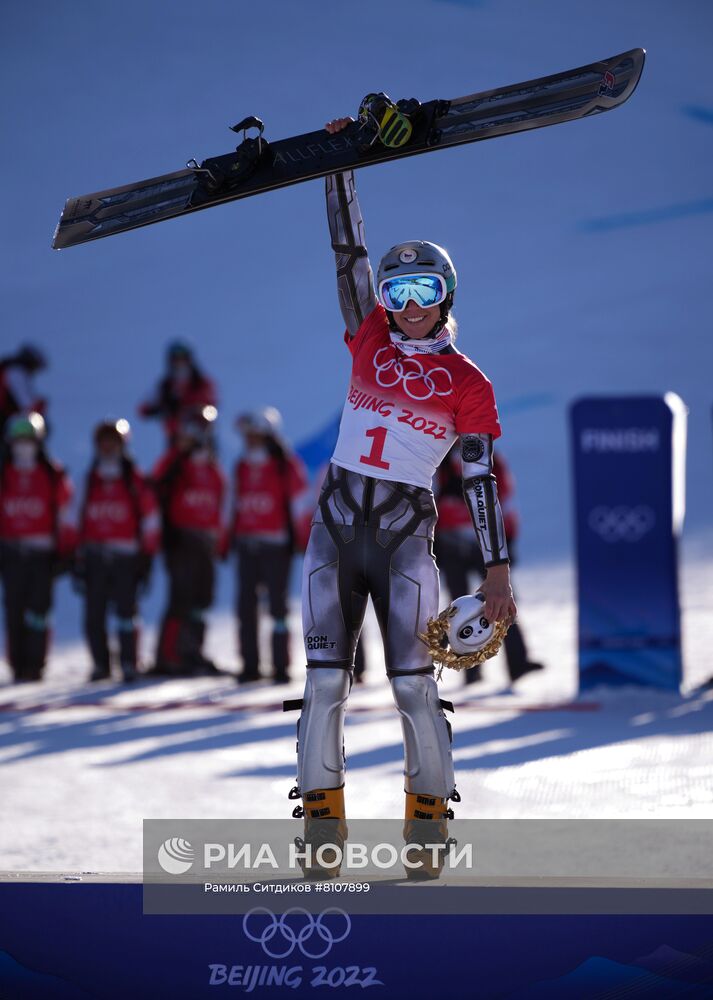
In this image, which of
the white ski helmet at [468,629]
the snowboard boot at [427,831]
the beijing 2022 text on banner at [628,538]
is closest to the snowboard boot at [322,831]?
the snowboard boot at [427,831]

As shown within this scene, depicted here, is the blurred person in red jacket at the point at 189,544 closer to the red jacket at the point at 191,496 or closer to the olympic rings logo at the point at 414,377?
the red jacket at the point at 191,496

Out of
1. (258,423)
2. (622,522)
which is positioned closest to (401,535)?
(622,522)

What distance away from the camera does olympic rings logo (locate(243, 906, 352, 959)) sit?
3186 mm

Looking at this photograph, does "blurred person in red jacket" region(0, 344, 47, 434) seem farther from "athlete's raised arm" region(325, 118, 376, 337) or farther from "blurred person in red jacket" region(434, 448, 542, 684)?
"athlete's raised arm" region(325, 118, 376, 337)

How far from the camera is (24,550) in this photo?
32.8 feet

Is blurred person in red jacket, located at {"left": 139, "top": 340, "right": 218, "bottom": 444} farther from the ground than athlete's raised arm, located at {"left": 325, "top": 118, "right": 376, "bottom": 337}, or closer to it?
farther from the ground

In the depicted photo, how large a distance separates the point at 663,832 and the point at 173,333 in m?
24.1

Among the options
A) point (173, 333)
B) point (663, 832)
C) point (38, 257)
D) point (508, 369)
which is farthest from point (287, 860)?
point (38, 257)

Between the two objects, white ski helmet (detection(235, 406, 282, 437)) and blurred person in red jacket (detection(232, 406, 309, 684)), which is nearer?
blurred person in red jacket (detection(232, 406, 309, 684))

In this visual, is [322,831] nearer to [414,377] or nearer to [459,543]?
[414,377]

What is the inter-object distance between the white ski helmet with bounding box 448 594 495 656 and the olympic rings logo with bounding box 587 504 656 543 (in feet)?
15.6

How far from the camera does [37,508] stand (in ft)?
32.8

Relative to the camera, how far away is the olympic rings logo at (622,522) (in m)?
8.30
